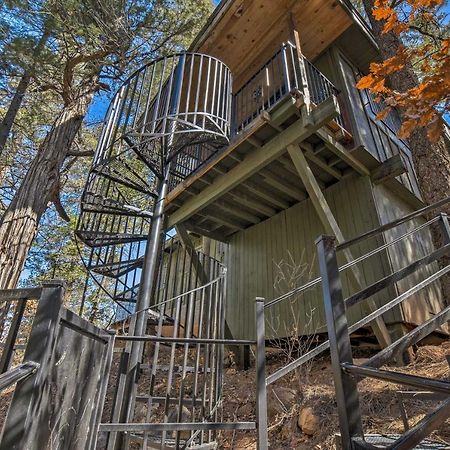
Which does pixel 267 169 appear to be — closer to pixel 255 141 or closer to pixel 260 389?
pixel 255 141

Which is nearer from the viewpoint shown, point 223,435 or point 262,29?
point 223,435

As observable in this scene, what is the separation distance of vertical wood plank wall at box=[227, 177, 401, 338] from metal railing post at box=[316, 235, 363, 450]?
9.18 feet

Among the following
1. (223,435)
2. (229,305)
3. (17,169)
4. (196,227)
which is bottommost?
(223,435)

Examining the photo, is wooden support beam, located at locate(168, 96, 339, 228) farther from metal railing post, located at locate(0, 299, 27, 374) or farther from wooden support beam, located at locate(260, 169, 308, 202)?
metal railing post, located at locate(0, 299, 27, 374)

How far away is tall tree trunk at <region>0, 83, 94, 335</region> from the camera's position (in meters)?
3.51

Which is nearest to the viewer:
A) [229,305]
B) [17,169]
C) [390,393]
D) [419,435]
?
[419,435]

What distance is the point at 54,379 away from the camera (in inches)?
49.8

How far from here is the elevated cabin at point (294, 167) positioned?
4398 mm

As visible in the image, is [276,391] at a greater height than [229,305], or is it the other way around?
[229,305]

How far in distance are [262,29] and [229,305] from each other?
5482 mm

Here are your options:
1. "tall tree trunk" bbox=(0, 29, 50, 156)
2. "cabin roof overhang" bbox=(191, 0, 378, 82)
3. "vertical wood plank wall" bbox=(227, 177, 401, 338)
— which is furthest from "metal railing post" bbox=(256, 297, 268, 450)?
"cabin roof overhang" bbox=(191, 0, 378, 82)

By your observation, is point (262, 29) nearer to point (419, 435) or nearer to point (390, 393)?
point (390, 393)

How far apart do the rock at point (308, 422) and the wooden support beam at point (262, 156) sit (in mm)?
2965

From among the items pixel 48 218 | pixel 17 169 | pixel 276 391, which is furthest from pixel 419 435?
pixel 48 218
